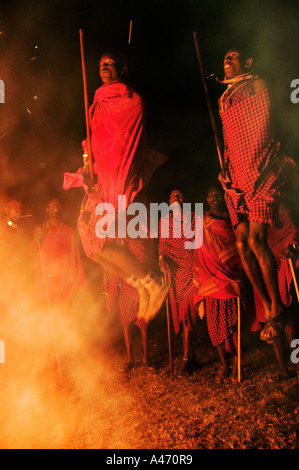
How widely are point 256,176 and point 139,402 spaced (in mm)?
3031

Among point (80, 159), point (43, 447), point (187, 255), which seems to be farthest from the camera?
point (80, 159)

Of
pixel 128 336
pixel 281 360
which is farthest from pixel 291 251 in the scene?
pixel 128 336

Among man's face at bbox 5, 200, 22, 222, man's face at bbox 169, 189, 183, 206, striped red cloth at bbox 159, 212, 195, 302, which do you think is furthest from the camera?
man's face at bbox 5, 200, 22, 222

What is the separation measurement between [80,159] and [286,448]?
5.70m

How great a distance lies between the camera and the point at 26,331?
6.34 meters

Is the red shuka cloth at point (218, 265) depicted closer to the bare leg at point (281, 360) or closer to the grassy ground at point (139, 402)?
the bare leg at point (281, 360)

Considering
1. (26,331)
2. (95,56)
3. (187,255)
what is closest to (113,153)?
(187,255)

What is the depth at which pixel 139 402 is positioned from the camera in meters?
4.40

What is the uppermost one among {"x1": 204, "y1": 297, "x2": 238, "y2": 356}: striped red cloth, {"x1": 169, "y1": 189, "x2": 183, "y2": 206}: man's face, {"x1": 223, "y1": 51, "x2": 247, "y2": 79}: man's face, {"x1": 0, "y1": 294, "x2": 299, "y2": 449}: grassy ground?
{"x1": 223, "y1": 51, "x2": 247, "y2": 79}: man's face

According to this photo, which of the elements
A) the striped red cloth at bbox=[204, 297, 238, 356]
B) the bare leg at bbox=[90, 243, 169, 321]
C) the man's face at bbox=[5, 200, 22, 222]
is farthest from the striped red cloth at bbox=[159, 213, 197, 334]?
the man's face at bbox=[5, 200, 22, 222]

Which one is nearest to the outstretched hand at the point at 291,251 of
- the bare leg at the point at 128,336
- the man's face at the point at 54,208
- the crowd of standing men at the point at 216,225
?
the crowd of standing men at the point at 216,225

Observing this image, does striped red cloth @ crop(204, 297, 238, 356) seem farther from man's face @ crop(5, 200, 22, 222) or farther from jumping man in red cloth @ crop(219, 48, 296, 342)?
man's face @ crop(5, 200, 22, 222)

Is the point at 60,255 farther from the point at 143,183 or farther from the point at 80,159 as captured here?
the point at 143,183

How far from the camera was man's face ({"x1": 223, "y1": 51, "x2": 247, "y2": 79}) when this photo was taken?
3.72 m
